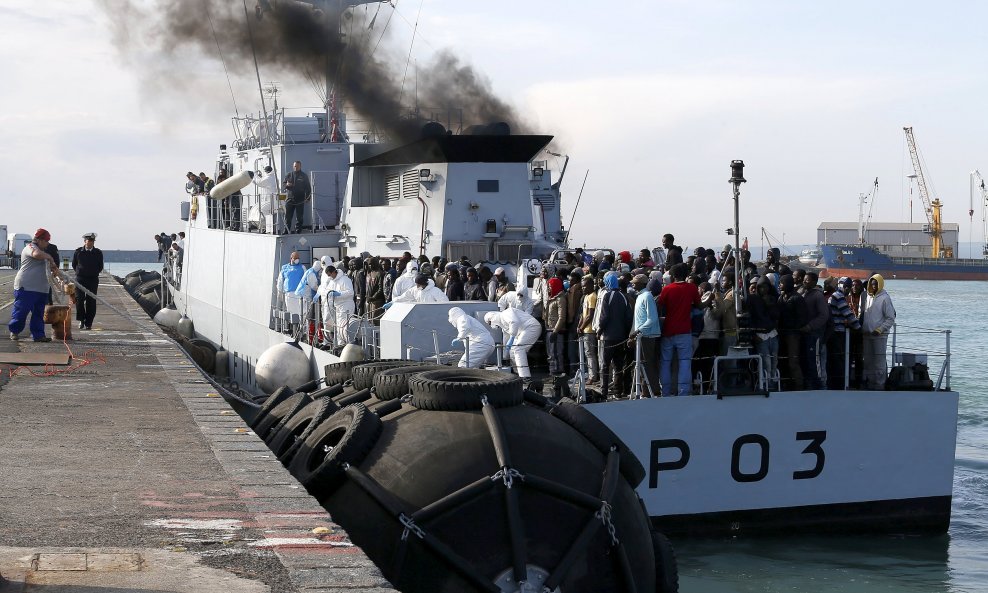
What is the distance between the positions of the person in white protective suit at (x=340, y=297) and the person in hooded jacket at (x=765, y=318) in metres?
7.25

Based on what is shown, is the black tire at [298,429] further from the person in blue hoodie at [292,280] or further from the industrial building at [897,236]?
the industrial building at [897,236]

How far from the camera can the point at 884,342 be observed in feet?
49.2

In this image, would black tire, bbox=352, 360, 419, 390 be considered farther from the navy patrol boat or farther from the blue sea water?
the blue sea water

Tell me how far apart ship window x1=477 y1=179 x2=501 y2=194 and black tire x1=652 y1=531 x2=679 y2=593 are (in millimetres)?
13022

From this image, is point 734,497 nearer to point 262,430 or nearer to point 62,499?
point 262,430

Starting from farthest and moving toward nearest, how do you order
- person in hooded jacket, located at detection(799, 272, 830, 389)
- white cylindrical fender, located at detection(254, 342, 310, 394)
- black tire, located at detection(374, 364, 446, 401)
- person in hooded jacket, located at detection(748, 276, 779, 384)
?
white cylindrical fender, located at detection(254, 342, 310, 394)
person in hooded jacket, located at detection(799, 272, 830, 389)
person in hooded jacket, located at detection(748, 276, 779, 384)
black tire, located at detection(374, 364, 446, 401)

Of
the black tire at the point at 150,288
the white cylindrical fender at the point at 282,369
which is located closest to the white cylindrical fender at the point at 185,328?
the white cylindrical fender at the point at 282,369

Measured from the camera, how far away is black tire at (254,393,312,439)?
1105cm

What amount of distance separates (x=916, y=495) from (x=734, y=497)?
2725 millimetres

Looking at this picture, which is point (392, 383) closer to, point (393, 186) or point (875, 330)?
point (875, 330)

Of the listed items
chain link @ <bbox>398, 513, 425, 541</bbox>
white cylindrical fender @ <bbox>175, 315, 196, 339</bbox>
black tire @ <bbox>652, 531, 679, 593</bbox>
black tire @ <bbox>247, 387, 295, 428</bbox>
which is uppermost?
black tire @ <bbox>247, 387, 295, 428</bbox>

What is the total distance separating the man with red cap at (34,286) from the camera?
16.5 metres

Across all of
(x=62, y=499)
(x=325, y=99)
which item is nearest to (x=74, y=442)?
(x=62, y=499)

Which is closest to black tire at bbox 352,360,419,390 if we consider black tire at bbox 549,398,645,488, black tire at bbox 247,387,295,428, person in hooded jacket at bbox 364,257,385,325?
black tire at bbox 549,398,645,488
